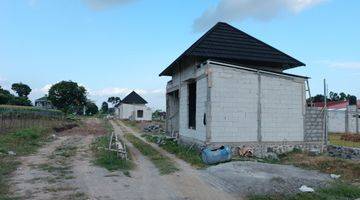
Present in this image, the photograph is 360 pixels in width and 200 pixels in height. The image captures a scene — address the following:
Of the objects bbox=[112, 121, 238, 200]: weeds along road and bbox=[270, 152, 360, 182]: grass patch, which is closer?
bbox=[112, 121, 238, 200]: weeds along road

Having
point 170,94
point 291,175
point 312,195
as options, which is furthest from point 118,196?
point 170,94

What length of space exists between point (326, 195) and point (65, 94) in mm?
70484

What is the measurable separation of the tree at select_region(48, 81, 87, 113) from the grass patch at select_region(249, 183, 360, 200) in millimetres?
69528

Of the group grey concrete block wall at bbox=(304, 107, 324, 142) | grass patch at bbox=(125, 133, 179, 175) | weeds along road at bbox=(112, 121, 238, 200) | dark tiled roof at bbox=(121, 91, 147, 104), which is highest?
dark tiled roof at bbox=(121, 91, 147, 104)

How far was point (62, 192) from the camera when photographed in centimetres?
1033

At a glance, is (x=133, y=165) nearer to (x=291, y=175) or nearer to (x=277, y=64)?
(x=291, y=175)

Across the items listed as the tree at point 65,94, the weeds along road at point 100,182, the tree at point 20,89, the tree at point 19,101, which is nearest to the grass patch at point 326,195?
the weeds along road at point 100,182

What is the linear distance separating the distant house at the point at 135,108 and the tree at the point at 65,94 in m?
7.88

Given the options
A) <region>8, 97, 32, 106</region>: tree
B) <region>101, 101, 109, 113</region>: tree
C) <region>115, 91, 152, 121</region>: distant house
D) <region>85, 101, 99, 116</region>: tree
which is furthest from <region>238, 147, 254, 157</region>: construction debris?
<region>101, 101, 109, 113</region>: tree

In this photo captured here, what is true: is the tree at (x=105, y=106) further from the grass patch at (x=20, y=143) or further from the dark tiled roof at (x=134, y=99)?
the grass patch at (x=20, y=143)

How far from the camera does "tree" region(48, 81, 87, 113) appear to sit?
76.2 meters

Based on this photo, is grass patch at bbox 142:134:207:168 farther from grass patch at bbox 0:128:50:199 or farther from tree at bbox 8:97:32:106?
tree at bbox 8:97:32:106

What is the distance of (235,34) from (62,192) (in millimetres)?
13494

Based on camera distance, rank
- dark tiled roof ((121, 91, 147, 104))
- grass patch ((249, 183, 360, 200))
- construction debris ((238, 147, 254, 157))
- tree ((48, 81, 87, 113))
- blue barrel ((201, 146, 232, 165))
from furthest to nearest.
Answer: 1. dark tiled roof ((121, 91, 147, 104))
2. tree ((48, 81, 87, 113))
3. construction debris ((238, 147, 254, 157))
4. blue barrel ((201, 146, 232, 165))
5. grass patch ((249, 183, 360, 200))
